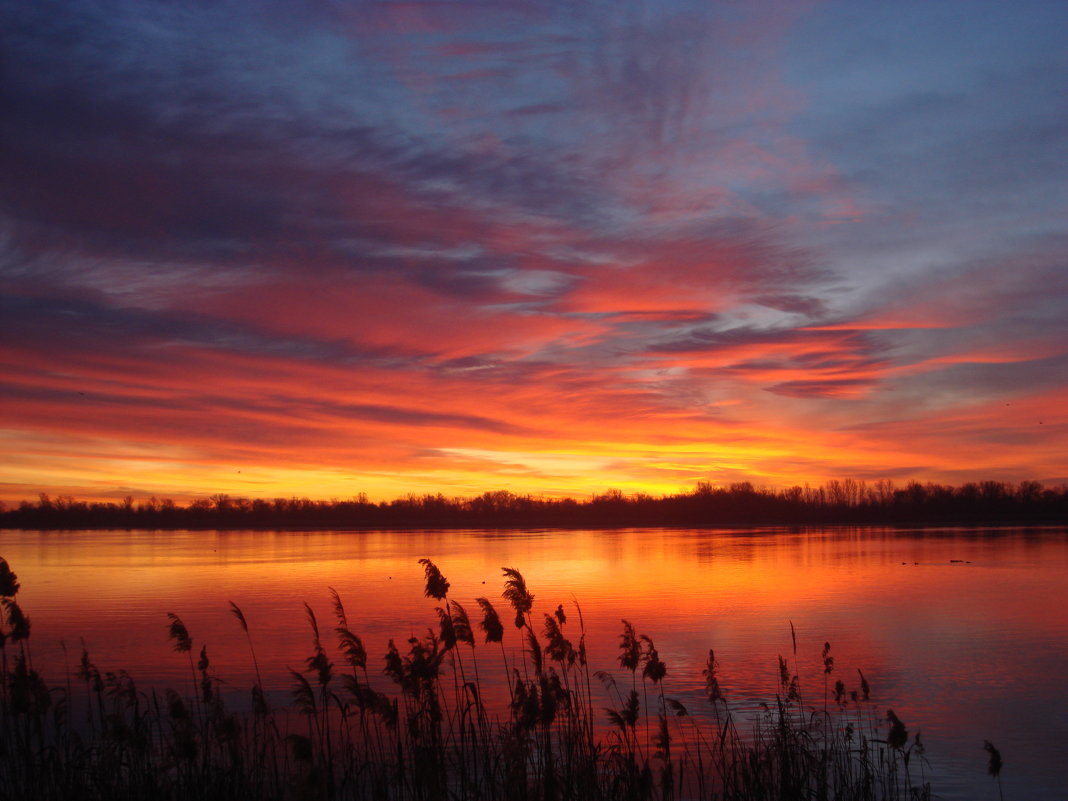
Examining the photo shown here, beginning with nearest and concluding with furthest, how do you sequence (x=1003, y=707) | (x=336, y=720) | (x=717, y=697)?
(x=717, y=697), (x=336, y=720), (x=1003, y=707)

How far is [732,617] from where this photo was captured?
2284cm

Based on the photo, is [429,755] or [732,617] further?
[732,617]

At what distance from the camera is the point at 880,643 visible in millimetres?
18875

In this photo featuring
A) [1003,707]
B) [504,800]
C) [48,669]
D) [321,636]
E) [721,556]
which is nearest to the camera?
[504,800]

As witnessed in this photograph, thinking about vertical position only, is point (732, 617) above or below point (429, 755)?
below

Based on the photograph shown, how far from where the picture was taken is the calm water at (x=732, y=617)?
13477 millimetres

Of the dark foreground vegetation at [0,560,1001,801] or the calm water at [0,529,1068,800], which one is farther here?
the calm water at [0,529,1068,800]

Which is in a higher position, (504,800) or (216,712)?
(216,712)

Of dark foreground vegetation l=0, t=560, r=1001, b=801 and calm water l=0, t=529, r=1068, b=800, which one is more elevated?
dark foreground vegetation l=0, t=560, r=1001, b=801

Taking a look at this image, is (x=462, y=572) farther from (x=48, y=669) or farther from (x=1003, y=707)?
(x=1003, y=707)

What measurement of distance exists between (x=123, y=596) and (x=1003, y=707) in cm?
2525

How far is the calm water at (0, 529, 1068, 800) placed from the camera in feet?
44.2

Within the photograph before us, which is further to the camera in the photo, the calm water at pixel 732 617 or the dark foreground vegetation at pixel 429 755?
the calm water at pixel 732 617

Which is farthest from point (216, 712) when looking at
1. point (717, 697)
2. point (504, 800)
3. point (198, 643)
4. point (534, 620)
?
point (534, 620)
